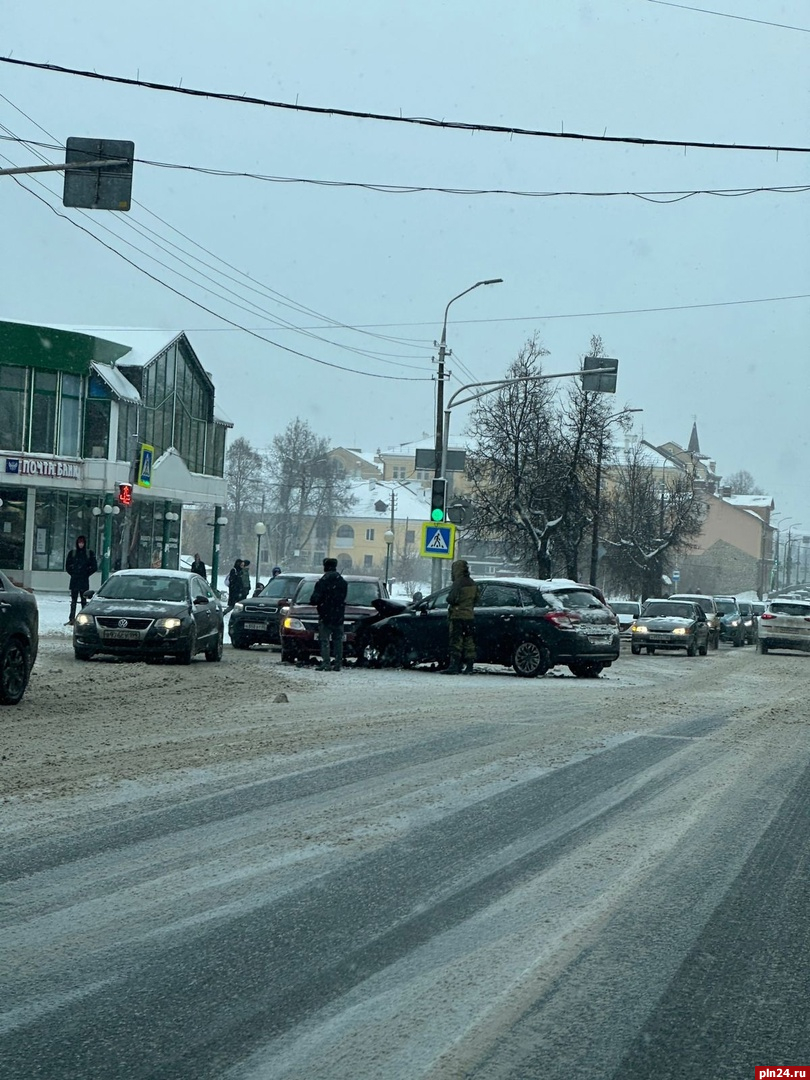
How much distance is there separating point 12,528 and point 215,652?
81.9 feet

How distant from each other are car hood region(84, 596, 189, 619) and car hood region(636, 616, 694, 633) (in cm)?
1754

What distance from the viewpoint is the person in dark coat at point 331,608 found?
2127cm

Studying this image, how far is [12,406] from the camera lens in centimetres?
4634

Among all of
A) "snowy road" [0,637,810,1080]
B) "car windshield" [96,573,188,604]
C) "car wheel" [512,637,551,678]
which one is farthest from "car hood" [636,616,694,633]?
"snowy road" [0,637,810,1080]

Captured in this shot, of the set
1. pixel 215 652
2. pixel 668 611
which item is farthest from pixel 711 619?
pixel 215 652

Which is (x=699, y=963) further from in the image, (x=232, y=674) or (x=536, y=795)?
(x=232, y=674)

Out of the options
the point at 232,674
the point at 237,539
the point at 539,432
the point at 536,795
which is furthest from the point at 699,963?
the point at 237,539

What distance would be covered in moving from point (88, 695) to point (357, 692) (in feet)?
11.5

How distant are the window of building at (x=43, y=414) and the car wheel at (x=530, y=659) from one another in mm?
28379

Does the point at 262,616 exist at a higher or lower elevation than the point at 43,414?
lower

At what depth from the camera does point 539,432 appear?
161ft

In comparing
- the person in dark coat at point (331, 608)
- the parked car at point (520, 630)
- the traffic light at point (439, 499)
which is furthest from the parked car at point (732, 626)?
the person in dark coat at point (331, 608)

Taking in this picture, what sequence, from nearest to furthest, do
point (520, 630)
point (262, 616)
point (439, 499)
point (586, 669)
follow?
point (520, 630) → point (586, 669) → point (262, 616) → point (439, 499)

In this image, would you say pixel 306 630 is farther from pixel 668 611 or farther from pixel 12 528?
pixel 12 528
